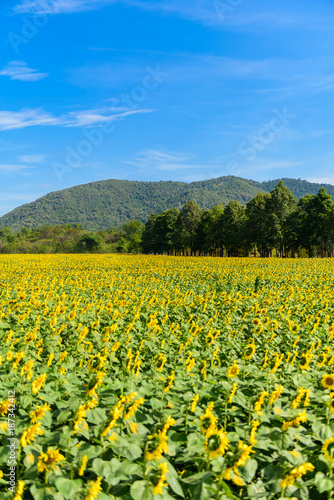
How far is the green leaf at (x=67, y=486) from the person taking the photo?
191cm

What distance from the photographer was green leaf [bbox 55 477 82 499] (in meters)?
1.91

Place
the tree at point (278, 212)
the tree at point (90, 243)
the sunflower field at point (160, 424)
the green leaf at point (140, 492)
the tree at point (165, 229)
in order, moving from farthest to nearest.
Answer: the tree at point (90, 243) < the tree at point (165, 229) < the tree at point (278, 212) < the sunflower field at point (160, 424) < the green leaf at point (140, 492)

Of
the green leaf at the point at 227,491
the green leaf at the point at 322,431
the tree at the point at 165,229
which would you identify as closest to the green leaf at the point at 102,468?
the green leaf at the point at 227,491

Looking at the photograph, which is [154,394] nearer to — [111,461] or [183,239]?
[111,461]

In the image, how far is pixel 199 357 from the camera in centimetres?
484

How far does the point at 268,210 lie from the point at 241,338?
45.7 meters

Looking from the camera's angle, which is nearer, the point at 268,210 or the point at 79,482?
the point at 79,482

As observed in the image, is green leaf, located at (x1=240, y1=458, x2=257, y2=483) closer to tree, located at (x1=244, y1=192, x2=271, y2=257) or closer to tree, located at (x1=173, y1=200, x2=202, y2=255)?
tree, located at (x1=244, y1=192, x2=271, y2=257)

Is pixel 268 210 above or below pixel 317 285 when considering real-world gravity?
above

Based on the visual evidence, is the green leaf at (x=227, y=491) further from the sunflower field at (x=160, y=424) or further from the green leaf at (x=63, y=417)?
the green leaf at (x=63, y=417)

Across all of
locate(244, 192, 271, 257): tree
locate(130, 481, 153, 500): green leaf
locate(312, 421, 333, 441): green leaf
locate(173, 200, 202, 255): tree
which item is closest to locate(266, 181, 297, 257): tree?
locate(244, 192, 271, 257): tree

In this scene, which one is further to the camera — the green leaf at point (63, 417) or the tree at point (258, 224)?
the tree at point (258, 224)

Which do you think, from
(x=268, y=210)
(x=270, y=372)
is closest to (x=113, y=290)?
(x=270, y=372)

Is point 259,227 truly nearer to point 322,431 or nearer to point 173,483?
point 322,431
